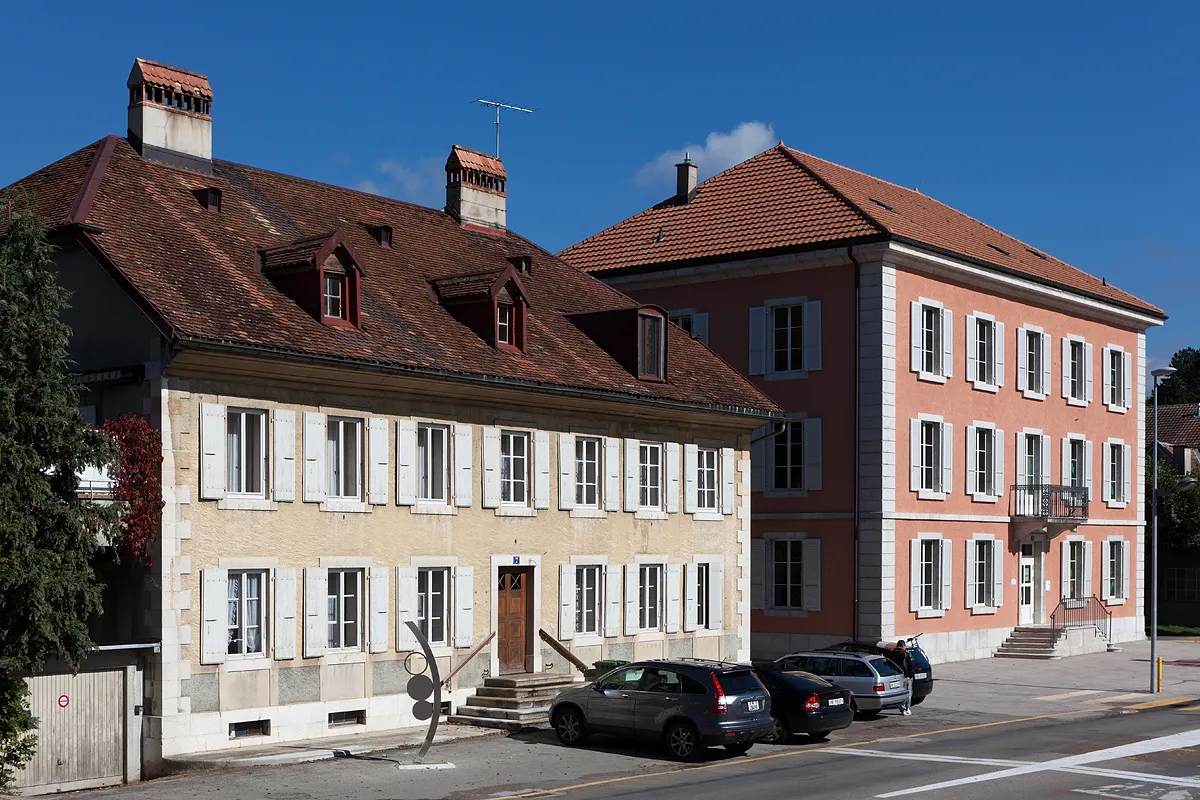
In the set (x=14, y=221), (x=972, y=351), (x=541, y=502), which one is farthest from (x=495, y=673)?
(x=972, y=351)

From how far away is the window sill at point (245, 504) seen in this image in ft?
83.4

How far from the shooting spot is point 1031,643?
46531mm

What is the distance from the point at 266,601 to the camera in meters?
26.2

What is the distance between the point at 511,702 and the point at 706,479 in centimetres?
886

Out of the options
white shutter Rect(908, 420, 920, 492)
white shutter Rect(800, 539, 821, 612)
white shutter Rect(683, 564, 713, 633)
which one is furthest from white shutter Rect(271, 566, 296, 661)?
white shutter Rect(908, 420, 920, 492)

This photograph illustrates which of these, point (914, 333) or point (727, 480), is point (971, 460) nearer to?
point (914, 333)

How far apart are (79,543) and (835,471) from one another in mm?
25500

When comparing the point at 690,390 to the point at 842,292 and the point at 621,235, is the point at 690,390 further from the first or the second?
the point at 621,235

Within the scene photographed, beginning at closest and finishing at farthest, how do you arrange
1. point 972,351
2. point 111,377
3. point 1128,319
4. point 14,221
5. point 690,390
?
1. point 14,221
2. point 111,377
3. point 690,390
4. point 972,351
5. point 1128,319

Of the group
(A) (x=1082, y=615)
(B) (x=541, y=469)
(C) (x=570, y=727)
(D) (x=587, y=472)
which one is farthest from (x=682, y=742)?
(A) (x=1082, y=615)

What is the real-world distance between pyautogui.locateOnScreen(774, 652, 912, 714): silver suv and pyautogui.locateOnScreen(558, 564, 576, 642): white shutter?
4.44 metres

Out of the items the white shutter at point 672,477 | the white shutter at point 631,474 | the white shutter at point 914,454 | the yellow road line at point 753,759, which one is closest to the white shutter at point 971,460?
the white shutter at point 914,454

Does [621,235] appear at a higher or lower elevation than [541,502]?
higher

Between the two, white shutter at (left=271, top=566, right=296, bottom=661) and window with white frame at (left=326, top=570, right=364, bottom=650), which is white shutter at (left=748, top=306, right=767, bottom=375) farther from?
white shutter at (left=271, top=566, right=296, bottom=661)
